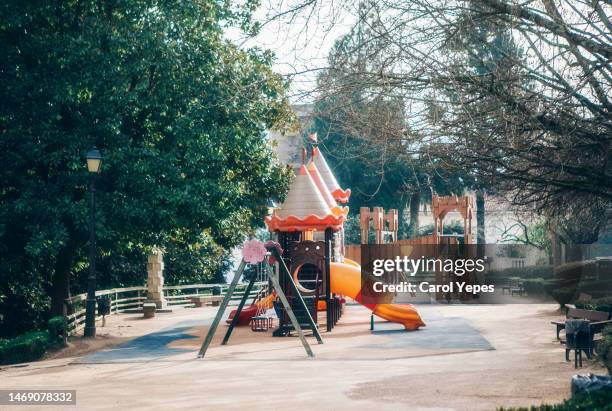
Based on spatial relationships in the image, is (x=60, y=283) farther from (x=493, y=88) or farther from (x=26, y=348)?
(x=493, y=88)

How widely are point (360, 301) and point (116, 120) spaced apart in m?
8.14

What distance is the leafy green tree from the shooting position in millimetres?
21203

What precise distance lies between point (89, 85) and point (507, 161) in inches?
526

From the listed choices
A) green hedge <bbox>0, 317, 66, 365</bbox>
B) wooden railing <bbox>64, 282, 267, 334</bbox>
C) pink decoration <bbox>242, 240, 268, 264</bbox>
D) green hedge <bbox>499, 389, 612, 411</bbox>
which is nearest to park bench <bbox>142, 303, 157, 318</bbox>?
wooden railing <bbox>64, 282, 267, 334</bbox>

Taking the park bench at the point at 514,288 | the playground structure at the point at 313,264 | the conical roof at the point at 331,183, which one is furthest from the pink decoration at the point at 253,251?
the park bench at the point at 514,288

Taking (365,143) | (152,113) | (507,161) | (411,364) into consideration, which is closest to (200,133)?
(152,113)

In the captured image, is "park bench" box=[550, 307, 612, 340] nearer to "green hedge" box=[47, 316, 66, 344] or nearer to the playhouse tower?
the playhouse tower

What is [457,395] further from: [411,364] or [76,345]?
[76,345]

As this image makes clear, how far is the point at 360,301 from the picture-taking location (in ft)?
74.9

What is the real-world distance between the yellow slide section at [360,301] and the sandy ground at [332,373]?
501 mm

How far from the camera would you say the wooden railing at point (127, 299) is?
22.0 m

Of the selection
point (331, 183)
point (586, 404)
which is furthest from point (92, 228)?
point (586, 404)

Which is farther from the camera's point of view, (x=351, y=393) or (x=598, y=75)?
(x=351, y=393)

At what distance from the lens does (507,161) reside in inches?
436
